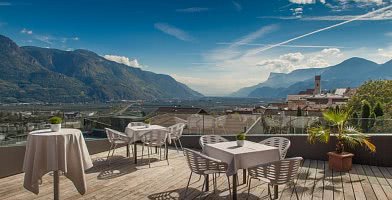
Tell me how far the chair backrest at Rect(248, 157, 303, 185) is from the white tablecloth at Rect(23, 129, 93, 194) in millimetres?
2519

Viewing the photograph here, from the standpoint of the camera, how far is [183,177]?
17.7ft

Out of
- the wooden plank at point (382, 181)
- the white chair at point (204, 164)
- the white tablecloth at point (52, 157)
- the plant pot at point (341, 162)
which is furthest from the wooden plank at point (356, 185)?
the white tablecloth at point (52, 157)

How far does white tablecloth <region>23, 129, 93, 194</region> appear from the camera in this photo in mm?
3797

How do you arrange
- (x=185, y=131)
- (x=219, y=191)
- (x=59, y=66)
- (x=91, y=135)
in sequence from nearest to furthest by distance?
(x=219, y=191)
(x=91, y=135)
(x=185, y=131)
(x=59, y=66)

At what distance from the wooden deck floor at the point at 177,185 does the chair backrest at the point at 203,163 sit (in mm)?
562

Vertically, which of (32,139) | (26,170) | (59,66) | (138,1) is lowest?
(26,170)

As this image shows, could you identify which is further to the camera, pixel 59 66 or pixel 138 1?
pixel 59 66

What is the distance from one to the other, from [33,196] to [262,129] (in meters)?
5.90

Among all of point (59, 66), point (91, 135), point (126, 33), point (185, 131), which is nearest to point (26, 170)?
point (91, 135)

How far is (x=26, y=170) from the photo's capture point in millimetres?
3875

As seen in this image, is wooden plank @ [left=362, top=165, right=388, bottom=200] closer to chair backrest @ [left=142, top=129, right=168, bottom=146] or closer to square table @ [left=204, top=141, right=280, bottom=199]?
square table @ [left=204, top=141, right=280, bottom=199]

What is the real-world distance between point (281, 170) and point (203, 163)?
41.7 inches

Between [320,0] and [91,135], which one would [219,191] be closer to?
[91,135]

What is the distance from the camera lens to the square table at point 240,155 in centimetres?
393
